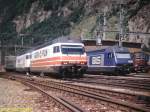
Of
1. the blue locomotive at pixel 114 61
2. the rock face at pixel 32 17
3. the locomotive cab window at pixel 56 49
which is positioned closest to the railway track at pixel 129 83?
the locomotive cab window at pixel 56 49

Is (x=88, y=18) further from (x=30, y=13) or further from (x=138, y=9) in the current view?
(x=30, y=13)

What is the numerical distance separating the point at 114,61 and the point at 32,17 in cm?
6763

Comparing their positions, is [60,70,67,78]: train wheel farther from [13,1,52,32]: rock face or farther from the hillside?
[13,1,52,32]: rock face

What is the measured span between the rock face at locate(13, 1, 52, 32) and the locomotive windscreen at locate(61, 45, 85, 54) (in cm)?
6714

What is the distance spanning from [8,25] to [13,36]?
615 cm

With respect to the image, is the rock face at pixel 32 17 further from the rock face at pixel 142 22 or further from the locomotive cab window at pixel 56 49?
the locomotive cab window at pixel 56 49

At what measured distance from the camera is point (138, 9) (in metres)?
73.7

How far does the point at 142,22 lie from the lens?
71500 millimetres

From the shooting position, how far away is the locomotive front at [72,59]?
30.7 meters

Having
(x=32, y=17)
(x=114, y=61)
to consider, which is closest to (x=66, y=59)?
(x=114, y=61)

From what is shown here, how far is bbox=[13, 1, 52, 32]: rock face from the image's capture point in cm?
10025

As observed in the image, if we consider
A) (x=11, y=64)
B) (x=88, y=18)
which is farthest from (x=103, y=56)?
(x=88, y=18)

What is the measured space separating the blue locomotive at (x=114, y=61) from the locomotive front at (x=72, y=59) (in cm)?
826

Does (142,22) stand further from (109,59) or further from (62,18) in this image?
(109,59)
